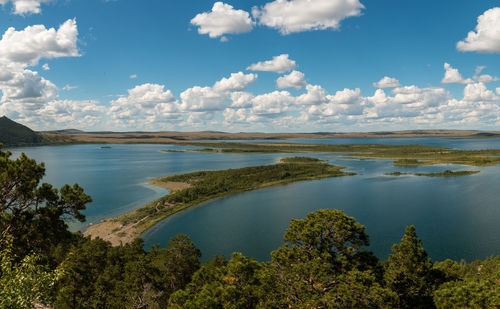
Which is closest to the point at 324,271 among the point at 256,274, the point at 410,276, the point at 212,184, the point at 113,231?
the point at 256,274

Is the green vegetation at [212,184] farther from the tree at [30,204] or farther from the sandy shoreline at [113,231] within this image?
the tree at [30,204]

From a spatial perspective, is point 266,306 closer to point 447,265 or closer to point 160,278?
point 160,278

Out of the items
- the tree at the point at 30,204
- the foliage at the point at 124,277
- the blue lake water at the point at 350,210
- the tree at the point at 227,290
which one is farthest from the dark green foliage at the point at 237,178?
the tree at the point at 227,290

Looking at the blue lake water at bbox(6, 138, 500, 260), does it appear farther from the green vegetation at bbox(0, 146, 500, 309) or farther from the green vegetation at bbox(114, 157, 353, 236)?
the green vegetation at bbox(0, 146, 500, 309)

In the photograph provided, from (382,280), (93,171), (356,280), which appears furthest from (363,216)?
(93,171)

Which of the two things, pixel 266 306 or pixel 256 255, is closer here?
pixel 266 306

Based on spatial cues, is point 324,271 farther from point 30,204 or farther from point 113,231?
point 113,231
